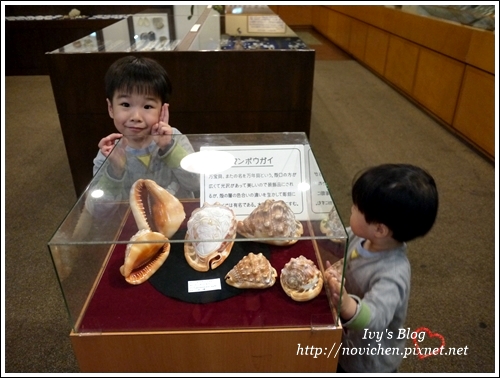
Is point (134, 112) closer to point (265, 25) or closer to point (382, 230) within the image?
point (382, 230)

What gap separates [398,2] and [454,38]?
5.28ft

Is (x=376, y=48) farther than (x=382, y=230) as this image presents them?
Yes

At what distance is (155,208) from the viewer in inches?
36.6

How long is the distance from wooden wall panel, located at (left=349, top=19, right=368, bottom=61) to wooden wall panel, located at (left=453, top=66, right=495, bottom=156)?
2.63 m

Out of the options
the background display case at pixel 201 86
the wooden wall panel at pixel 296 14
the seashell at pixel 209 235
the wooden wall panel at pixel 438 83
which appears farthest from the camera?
the wooden wall panel at pixel 296 14

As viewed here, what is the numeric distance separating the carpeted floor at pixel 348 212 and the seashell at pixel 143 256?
0.69 m

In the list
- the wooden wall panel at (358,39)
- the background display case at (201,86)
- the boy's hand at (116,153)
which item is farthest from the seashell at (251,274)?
the wooden wall panel at (358,39)

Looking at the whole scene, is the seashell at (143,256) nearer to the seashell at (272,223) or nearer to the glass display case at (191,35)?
the seashell at (272,223)

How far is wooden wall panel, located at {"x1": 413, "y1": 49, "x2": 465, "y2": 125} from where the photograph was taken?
3.15 metres

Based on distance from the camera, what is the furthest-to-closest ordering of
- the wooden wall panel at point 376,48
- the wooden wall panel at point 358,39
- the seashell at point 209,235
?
the wooden wall panel at point 358,39 < the wooden wall panel at point 376,48 < the seashell at point 209,235

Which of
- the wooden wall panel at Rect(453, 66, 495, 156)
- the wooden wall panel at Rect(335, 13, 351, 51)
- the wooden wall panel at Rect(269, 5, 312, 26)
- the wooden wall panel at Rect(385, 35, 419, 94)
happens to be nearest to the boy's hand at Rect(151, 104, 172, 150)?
the wooden wall panel at Rect(453, 66, 495, 156)

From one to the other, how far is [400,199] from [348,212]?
1.45 m

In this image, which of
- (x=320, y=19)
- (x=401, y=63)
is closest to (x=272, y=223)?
(x=401, y=63)

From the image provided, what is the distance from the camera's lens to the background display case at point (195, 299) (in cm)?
76
